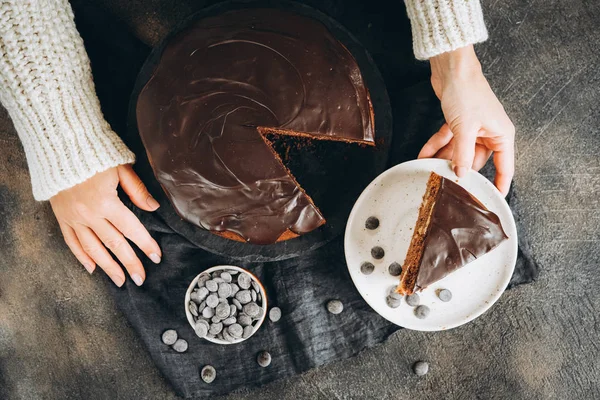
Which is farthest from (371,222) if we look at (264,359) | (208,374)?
(208,374)

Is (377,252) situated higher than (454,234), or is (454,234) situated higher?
(454,234)

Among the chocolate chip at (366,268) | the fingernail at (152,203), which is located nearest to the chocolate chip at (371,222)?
the chocolate chip at (366,268)

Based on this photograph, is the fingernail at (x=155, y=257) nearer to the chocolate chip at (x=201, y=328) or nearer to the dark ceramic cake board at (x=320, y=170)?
the dark ceramic cake board at (x=320, y=170)

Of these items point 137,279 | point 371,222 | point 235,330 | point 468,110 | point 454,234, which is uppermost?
point 468,110

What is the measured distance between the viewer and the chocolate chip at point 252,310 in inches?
99.7

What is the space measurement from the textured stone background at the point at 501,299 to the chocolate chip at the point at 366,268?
55cm

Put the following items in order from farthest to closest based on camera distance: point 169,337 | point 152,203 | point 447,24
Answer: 1. point 169,337
2. point 152,203
3. point 447,24

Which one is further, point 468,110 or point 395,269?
point 395,269

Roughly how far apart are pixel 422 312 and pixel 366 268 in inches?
13.7

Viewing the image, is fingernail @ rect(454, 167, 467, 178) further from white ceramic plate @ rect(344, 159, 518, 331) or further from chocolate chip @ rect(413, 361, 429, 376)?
chocolate chip @ rect(413, 361, 429, 376)

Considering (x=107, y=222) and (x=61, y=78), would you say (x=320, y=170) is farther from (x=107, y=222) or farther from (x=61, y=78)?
(x=61, y=78)

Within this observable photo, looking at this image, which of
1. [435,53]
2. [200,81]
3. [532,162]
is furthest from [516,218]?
[200,81]

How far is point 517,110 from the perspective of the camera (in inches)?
108

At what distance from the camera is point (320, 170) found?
2.47 metres
